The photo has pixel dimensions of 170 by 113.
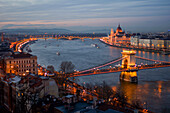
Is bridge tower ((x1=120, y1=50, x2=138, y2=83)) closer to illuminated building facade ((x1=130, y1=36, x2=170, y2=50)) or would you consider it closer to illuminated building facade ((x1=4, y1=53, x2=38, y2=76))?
illuminated building facade ((x1=4, y1=53, x2=38, y2=76))

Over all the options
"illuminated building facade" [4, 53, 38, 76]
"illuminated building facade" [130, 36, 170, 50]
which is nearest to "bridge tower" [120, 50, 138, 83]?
"illuminated building facade" [4, 53, 38, 76]

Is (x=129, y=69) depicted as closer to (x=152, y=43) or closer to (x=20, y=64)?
(x=20, y=64)

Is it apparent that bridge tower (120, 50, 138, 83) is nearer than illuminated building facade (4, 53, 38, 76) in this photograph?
No

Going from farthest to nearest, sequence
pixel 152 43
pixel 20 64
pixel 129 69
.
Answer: pixel 152 43
pixel 129 69
pixel 20 64

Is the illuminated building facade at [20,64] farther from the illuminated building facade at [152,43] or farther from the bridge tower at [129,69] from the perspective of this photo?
the illuminated building facade at [152,43]

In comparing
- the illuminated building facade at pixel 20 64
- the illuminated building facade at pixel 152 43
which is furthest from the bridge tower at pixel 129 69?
the illuminated building facade at pixel 152 43

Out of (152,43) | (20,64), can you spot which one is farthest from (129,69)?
(152,43)

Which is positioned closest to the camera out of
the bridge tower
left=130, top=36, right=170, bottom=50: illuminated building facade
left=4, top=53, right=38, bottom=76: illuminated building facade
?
left=4, top=53, right=38, bottom=76: illuminated building facade

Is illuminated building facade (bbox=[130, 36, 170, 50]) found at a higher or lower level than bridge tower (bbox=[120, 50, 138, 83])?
higher
